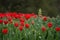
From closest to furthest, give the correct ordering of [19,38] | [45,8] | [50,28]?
[19,38] < [50,28] < [45,8]

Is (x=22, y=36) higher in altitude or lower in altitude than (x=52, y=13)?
higher

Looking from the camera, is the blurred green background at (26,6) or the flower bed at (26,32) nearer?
the flower bed at (26,32)

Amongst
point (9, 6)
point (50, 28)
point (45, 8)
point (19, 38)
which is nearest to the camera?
point (19, 38)

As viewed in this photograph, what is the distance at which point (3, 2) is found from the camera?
537 inches

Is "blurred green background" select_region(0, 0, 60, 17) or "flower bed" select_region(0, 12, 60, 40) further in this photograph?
"blurred green background" select_region(0, 0, 60, 17)

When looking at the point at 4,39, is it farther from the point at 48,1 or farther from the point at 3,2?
the point at 48,1

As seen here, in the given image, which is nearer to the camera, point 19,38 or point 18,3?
point 19,38

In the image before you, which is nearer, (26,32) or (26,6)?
(26,32)

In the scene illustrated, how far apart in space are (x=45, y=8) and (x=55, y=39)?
364 inches

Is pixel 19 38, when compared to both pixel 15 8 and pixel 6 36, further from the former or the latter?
pixel 15 8

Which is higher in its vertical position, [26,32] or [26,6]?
[26,32]

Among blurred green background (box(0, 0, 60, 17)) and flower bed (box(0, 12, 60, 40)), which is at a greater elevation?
flower bed (box(0, 12, 60, 40))

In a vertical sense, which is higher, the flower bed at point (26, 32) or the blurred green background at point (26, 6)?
the flower bed at point (26, 32)

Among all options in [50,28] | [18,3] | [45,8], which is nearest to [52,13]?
[45,8]
